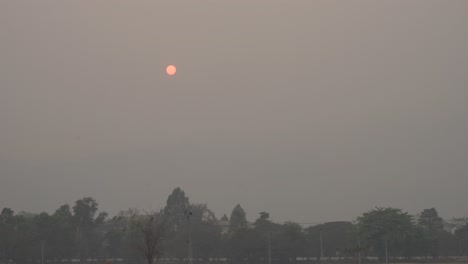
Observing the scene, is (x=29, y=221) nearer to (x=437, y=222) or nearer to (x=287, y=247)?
(x=287, y=247)

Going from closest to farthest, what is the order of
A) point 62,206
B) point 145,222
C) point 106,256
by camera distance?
point 145,222, point 106,256, point 62,206

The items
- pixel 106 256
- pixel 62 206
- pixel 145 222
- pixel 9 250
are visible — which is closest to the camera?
pixel 145 222

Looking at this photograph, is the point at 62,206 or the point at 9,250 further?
the point at 62,206

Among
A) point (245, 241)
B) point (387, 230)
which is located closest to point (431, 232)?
point (387, 230)

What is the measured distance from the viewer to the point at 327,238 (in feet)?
257

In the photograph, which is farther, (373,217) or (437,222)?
(437,222)

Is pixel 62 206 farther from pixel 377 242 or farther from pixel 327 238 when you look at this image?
pixel 377 242

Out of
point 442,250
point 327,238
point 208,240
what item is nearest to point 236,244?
point 208,240

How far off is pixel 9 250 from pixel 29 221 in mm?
8049

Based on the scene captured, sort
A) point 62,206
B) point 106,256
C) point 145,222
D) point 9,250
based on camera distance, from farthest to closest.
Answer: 1. point 62,206
2. point 106,256
3. point 9,250
4. point 145,222

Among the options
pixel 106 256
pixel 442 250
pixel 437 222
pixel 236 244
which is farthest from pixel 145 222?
pixel 437 222

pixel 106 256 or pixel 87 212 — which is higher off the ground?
pixel 87 212

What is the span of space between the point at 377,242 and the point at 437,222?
897 inches

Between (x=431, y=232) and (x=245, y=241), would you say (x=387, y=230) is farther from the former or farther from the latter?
(x=245, y=241)
